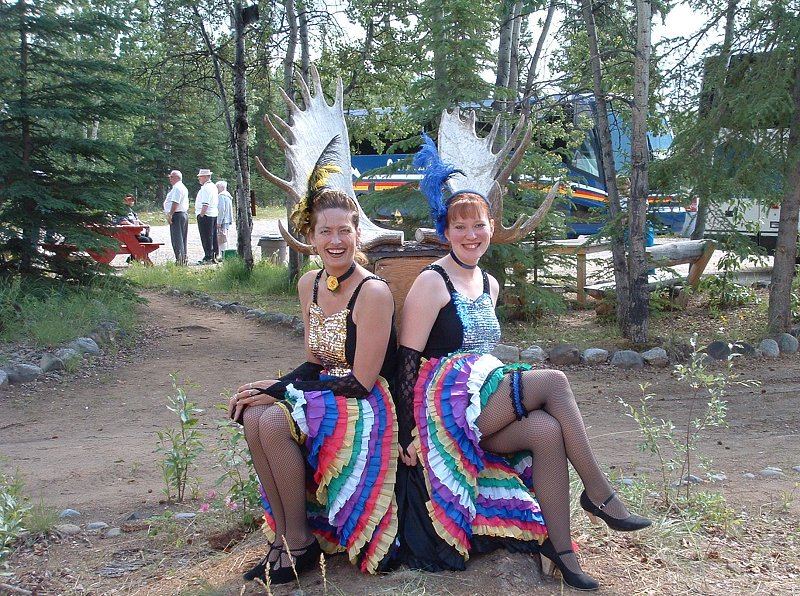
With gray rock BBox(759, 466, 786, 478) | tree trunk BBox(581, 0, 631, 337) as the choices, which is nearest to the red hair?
gray rock BBox(759, 466, 786, 478)

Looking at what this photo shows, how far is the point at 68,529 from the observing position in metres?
3.88

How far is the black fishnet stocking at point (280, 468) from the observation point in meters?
3.14

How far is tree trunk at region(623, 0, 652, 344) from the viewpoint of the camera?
24.6 ft

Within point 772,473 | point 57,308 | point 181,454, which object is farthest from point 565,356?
point 57,308

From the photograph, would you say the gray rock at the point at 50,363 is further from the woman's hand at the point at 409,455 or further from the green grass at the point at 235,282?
the woman's hand at the point at 409,455

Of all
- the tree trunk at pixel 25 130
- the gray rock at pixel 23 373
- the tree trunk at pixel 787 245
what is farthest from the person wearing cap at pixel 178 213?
the tree trunk at pixel 787 245

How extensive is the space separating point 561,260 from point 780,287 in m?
2.27

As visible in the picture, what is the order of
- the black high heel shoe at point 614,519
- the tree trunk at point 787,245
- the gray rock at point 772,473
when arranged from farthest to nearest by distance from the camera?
the tree trunk at point 787,245
the gray rock at point 772,473
the black high heel shoe at point 614,519

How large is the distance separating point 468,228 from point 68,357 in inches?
209

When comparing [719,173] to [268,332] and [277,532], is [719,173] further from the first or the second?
[277,532]

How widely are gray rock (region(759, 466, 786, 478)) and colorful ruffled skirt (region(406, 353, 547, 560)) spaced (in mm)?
2121

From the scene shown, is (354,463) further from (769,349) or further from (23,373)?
(769,349)

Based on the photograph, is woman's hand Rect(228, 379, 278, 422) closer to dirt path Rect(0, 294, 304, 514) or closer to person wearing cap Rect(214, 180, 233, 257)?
dirt path Rect(0, 294, 304, 514)

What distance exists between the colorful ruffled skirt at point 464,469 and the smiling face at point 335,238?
0.52 metres
